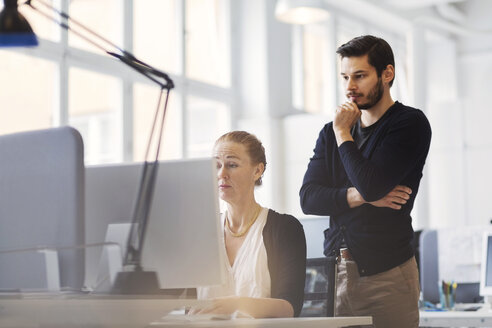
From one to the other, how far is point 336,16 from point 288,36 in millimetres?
1358

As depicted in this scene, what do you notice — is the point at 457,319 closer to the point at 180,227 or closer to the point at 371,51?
the point at 371,51

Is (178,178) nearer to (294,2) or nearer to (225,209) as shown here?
(225,209)

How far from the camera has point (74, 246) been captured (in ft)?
5.74

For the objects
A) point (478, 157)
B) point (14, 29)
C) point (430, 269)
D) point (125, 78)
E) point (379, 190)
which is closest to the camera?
point (14, 29)

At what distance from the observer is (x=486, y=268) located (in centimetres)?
389

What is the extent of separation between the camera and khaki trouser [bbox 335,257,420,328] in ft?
7.61

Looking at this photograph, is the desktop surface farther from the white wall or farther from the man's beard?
the white wall

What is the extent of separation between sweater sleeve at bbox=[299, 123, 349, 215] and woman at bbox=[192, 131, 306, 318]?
0.29ft

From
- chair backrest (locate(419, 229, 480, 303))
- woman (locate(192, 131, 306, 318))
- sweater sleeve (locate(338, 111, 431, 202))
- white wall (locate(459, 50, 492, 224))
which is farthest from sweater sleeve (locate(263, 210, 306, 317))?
white wall (locate(459, 50, 492, 224))

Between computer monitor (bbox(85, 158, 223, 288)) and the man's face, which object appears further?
the man's face

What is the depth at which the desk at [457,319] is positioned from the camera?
3.24 meters

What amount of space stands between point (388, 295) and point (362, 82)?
0.65 m

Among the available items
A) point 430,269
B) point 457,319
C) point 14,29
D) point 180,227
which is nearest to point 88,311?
point 180,227

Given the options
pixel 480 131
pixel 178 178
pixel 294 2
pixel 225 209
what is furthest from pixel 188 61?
pixel 178 178
